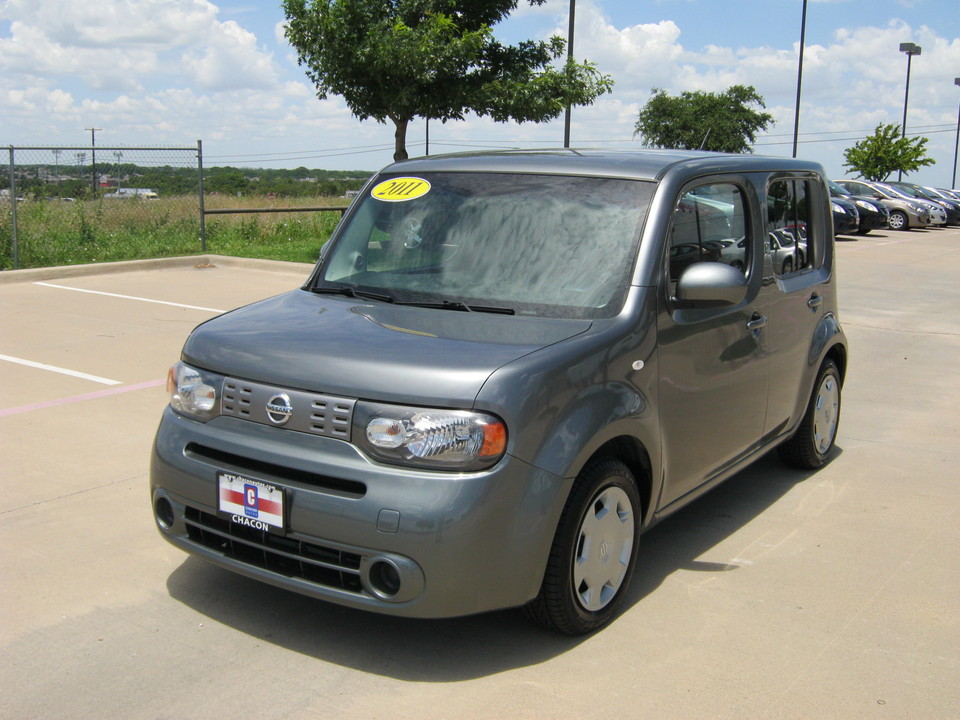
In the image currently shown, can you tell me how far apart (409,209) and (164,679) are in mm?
2293

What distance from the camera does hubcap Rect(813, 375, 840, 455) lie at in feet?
19.4

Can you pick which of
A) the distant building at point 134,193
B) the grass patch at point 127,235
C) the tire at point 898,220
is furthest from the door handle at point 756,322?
the tire at point 898,220

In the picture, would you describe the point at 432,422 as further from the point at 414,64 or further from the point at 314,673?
the point at 414,64

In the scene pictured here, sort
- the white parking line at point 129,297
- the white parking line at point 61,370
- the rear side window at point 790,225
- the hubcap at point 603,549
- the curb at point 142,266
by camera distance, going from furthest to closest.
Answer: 1. the curb at point 142,266
2. the white parking line at point 129,297
3. the white parking line at point 61,370
4. the rear side window at point 790,225
5. the hubcap at point 603,549

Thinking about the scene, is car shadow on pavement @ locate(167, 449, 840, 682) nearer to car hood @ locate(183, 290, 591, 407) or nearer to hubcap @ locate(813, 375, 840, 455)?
car hood @ locate(183, 290, 591, 407)

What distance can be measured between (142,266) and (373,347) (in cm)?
1247

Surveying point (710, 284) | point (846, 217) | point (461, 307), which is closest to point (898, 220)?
point (846, 217)

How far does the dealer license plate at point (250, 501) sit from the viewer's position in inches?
133

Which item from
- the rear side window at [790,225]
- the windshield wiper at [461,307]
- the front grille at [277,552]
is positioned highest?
the rear side window at [790,225]

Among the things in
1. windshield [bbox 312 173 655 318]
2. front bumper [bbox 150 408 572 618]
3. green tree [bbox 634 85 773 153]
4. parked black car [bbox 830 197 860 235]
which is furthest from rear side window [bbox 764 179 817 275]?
green tree [bbox 634 85 773 153]

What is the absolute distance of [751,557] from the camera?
15.2 ft

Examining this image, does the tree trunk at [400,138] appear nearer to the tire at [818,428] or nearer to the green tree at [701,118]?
the tire at [818,428]

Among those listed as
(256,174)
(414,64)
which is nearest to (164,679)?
(414,64)

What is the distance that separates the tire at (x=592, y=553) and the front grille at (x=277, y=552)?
0.71 meters
